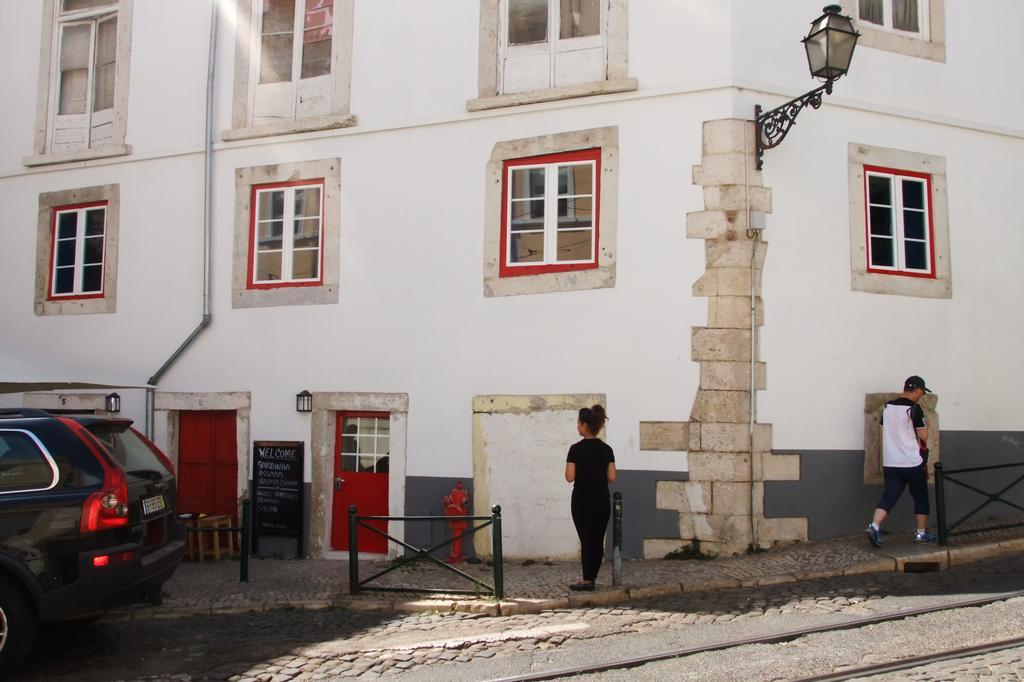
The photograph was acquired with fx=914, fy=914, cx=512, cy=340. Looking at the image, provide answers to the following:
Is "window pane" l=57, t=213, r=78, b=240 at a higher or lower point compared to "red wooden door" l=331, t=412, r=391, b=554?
higher

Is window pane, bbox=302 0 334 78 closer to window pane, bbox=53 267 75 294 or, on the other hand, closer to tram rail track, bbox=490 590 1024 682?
window pane, bbox=53 267 75 294

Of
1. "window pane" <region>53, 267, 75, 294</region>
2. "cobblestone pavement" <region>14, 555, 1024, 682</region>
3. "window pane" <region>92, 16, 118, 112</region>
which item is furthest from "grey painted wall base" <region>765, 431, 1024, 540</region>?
"window pane" <region>92, 16, 118, 112</region>

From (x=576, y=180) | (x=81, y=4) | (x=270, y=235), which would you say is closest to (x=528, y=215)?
(x=576, y=180)

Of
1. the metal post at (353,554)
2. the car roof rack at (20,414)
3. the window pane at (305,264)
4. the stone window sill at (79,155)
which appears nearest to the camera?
the car roof rack at (20,414)

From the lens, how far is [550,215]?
32.4ft

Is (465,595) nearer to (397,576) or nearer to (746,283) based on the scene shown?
(397,576)

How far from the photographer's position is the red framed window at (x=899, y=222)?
9.73 meters

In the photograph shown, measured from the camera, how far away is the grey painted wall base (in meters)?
9.12

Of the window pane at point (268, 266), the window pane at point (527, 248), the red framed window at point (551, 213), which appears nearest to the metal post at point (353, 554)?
the red framed window at point (551, 213)

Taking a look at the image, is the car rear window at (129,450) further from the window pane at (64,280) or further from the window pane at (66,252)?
the window pane at (66,252)

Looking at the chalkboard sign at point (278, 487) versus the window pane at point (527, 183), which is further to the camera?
the chalkboard sign at point (278, 487)

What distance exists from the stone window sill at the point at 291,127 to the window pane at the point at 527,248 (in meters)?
2.57

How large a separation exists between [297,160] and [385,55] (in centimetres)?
165

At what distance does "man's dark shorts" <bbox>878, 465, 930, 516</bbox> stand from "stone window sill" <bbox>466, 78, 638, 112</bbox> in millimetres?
4658
